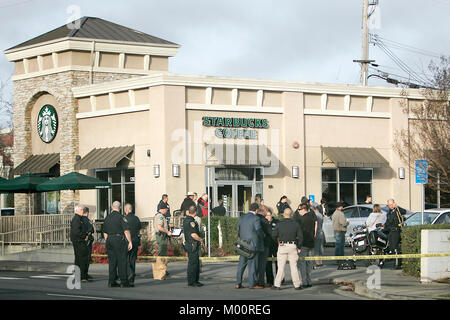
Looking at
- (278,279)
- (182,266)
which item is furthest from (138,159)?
(278,279)

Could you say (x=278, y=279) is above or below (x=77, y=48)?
below

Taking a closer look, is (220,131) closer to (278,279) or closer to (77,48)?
(77,48)

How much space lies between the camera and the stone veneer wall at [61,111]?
33.7 m

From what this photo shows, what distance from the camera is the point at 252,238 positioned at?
1709 cm

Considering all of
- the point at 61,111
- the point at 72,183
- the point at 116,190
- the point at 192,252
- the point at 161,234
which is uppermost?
the point at 61,111

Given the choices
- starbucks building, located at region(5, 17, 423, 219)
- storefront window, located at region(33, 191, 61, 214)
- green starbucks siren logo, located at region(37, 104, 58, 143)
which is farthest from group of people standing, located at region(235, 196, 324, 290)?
storefront window, located at region(33, 191, 61, 214)

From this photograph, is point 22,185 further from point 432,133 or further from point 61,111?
point 432,133

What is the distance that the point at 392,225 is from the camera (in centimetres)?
2114

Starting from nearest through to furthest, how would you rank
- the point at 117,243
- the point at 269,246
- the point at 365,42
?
the point at 117,243, the point at 269,246, the point at 365,42

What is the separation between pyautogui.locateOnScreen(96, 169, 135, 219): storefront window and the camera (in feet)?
105

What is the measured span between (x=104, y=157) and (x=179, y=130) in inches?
142

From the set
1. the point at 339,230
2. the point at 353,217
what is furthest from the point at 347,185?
A: the point at 339,230

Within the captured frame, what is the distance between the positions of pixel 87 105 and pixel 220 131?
20.6ft
